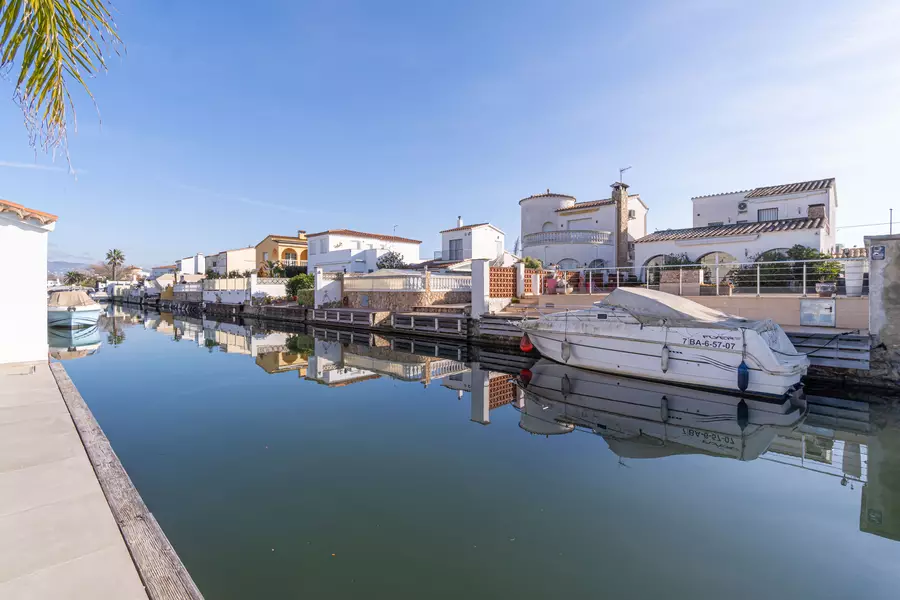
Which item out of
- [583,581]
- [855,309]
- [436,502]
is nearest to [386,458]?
[436,502]

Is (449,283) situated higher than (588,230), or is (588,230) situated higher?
(588,230)

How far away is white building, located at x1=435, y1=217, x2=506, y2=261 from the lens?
1277 inches

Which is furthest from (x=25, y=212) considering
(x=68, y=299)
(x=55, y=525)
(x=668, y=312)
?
(x=68, y=299)

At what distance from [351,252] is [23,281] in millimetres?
26081

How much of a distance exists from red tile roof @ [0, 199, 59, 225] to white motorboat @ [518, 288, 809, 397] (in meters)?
11.7

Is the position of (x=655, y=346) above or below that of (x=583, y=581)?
above

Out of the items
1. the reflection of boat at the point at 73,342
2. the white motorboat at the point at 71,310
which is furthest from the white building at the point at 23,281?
the white motorboat at the point at 71,310

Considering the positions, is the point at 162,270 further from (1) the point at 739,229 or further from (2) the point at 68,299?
(1) the point at 739,229

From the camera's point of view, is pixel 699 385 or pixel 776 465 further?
pixel 699 385

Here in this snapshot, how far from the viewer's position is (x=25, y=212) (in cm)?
816

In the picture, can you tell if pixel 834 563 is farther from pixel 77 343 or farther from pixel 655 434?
pixel 77 343

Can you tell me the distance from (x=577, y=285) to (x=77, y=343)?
2196 cm

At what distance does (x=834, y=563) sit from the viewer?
12.1 feet

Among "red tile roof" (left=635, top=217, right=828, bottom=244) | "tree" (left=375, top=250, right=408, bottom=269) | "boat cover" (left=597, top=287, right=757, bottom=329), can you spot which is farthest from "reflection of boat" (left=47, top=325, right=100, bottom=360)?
"red tile roof" (left=635, top=217, right=828, bottom=244)
